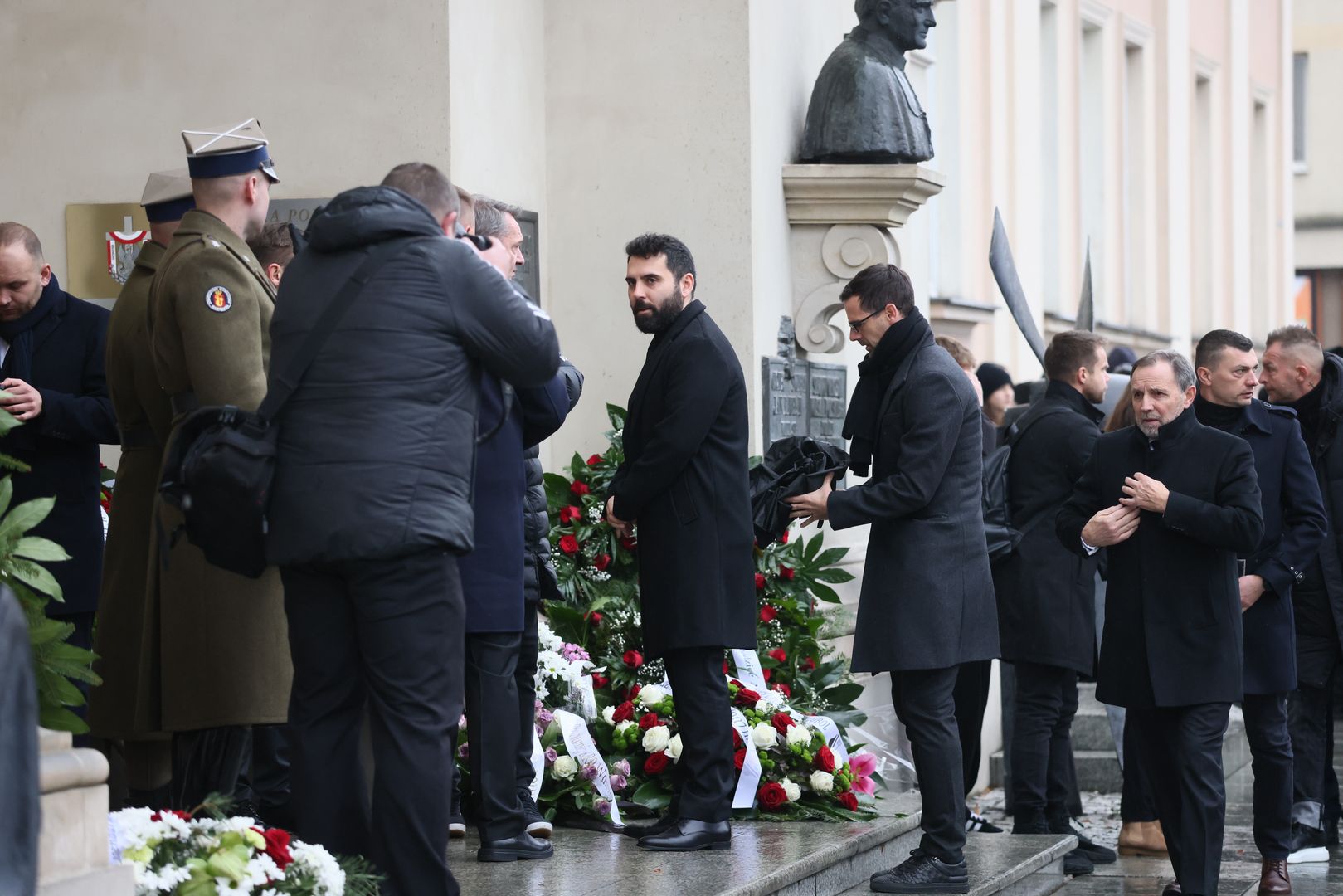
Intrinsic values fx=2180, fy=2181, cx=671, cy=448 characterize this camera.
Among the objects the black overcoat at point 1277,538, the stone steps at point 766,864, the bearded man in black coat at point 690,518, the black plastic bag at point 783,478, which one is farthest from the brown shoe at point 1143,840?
the bearded man in black coat at point 690,518

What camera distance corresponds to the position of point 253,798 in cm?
608

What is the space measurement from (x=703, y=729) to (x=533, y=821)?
580 mm

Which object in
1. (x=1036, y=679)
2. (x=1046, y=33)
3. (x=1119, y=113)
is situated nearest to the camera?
(x=1036, y=679)

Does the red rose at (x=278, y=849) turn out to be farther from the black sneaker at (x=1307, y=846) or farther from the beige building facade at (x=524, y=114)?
the black sneaker at (x=1307, y=846)

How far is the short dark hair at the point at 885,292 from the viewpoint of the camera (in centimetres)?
670

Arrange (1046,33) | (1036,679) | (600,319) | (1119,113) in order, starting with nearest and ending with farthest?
(1036,679) < (600,319) < (1046,33) < (1119,113)

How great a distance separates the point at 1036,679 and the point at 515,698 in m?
2.97

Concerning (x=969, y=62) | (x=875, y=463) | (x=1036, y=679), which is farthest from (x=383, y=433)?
(x=969, y=62)

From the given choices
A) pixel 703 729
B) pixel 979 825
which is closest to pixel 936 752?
pixel 703 729

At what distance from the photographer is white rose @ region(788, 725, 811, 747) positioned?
23.9 feet

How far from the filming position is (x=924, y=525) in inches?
259

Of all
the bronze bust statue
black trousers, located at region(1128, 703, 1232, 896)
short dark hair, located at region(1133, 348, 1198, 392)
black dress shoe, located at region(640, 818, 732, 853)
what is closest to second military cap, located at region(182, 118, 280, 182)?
black dress shoe, located at region(640, 818, 732, 853)

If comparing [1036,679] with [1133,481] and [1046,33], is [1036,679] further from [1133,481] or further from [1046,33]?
[1046,33]

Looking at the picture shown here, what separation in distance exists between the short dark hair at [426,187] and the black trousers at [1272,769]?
3936 mm
